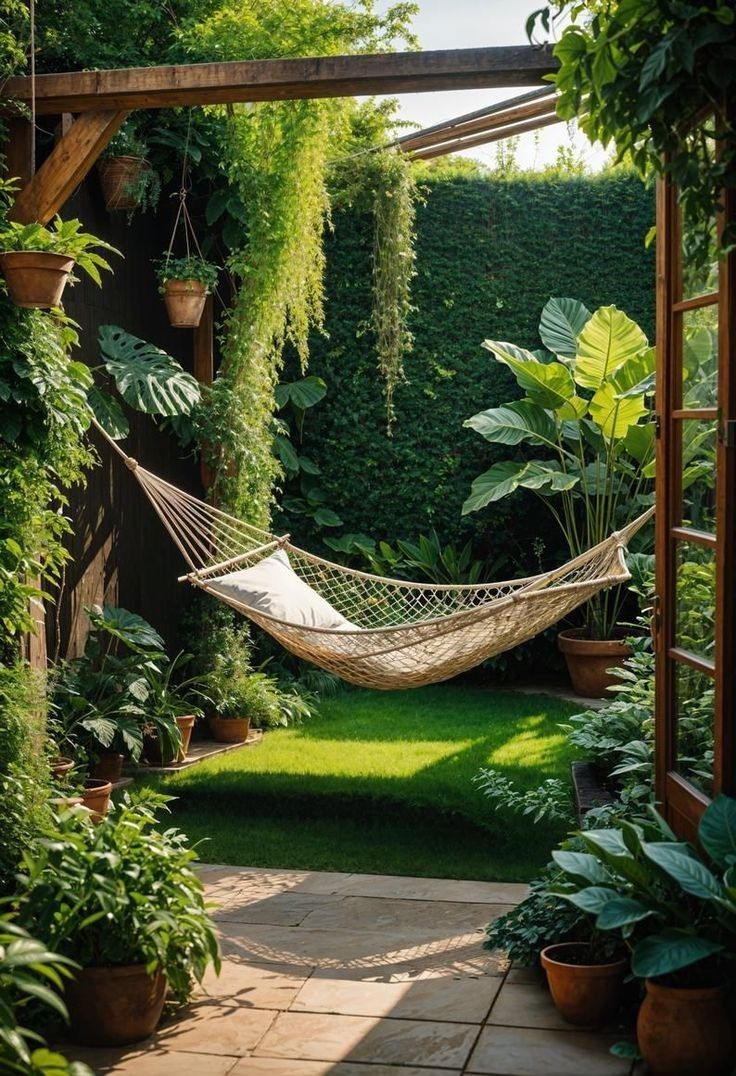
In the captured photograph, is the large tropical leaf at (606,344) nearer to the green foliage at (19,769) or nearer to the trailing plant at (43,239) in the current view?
the trailing plant at (43,239)

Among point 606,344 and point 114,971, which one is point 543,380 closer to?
point 606,344

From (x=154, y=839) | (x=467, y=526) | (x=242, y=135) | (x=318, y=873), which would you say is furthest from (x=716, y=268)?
(x=467, y=526)

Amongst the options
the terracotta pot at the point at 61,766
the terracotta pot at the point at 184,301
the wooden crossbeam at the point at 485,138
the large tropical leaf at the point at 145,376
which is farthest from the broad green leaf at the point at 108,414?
the wooden crossbeam at the point at 485,138

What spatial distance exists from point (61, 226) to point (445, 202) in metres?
3.74

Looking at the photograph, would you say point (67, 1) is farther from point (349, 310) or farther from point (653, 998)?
point (653, 998)

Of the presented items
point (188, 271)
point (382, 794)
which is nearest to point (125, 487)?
point (188, 271)

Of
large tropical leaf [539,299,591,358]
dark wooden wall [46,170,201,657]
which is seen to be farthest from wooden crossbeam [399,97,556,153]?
dark wooden wall [46,170,201,657]

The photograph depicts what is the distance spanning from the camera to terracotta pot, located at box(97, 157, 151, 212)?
4.74 meters

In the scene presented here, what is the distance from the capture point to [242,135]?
16.8ft

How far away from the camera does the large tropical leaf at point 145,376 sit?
477 cm

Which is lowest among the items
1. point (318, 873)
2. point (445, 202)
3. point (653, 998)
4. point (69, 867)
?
point (318, 873)

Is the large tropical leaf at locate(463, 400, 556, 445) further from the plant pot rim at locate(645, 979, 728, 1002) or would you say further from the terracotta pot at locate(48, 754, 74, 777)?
the plant pot rim at locate(645, 979, 728, 1002)

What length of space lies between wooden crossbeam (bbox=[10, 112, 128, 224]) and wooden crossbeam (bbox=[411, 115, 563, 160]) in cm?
300

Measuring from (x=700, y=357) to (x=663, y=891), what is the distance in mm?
1065
